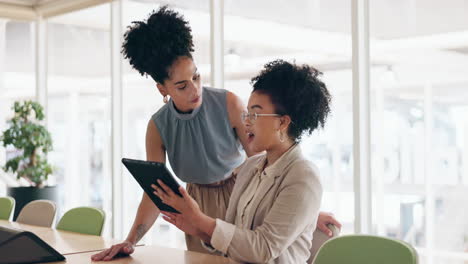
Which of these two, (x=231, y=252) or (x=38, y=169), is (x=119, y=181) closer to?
(x=38, y=169)

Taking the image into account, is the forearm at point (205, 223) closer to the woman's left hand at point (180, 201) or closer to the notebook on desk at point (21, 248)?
the woman's left hand at point (180, 201)

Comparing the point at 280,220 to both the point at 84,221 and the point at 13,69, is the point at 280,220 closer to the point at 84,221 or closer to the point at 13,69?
the point at 84,221


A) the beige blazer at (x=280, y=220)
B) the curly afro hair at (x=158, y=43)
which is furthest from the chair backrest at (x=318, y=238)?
the curly afro hair at (x=158, y=43)

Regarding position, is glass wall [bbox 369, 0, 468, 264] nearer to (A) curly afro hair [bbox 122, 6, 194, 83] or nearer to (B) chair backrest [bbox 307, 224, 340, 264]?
(B) chair backrest [bbox 307, 224, 340, 264]

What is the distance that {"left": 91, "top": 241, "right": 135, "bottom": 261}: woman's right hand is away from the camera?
2.44m

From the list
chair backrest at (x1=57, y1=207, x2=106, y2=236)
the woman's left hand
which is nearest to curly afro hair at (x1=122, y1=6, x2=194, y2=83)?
the woman's left hand

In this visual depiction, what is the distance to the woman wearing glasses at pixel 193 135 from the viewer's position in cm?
263

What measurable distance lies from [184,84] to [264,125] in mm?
467

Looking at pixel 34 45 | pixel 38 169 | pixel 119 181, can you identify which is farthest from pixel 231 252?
pixel 34 45

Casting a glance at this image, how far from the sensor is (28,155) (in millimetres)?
6500

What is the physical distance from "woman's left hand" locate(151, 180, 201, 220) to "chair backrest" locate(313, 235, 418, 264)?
1.52 ft

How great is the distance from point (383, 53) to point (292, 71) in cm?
186

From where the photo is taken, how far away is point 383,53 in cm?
400

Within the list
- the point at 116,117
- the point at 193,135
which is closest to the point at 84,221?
the point at 193,135
